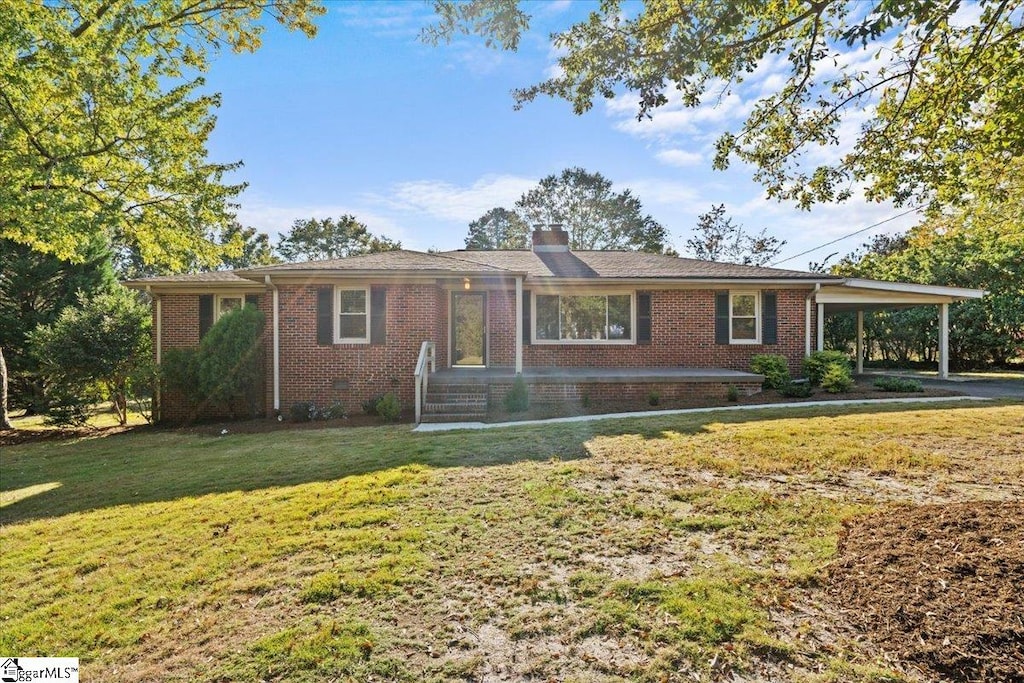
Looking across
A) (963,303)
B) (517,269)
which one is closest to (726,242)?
(963,303)

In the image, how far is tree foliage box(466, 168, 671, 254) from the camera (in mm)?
35344

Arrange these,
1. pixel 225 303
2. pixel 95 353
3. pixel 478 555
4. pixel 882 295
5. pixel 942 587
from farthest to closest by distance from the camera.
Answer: pixel 882 295 < pixel 225 303 < pixel 95 353 < pixel 478 555 < pixel 942 587

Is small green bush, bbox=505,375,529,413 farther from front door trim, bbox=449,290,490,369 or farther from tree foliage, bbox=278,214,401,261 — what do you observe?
tree foliage, bbox=278,214,401,261

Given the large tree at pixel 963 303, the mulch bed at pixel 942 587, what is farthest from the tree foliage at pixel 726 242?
the mulch bed at pixel 942 587

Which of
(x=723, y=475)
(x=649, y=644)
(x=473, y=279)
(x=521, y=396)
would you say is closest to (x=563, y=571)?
(x=649, y=644)

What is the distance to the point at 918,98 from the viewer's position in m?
5.27

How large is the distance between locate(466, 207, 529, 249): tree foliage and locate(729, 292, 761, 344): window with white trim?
25.1 metres

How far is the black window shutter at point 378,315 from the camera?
1125 centimetres

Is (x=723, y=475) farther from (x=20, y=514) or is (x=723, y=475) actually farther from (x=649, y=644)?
(x=20, y=514)

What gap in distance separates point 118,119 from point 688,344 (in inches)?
550

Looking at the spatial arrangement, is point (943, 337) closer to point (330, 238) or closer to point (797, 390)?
point (797, 390)

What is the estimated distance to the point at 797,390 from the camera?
11.0m

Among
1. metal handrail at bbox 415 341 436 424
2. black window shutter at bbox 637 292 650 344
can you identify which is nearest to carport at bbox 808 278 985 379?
black window shutter at bbox 637 292 650 344

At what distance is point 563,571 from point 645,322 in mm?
10391
